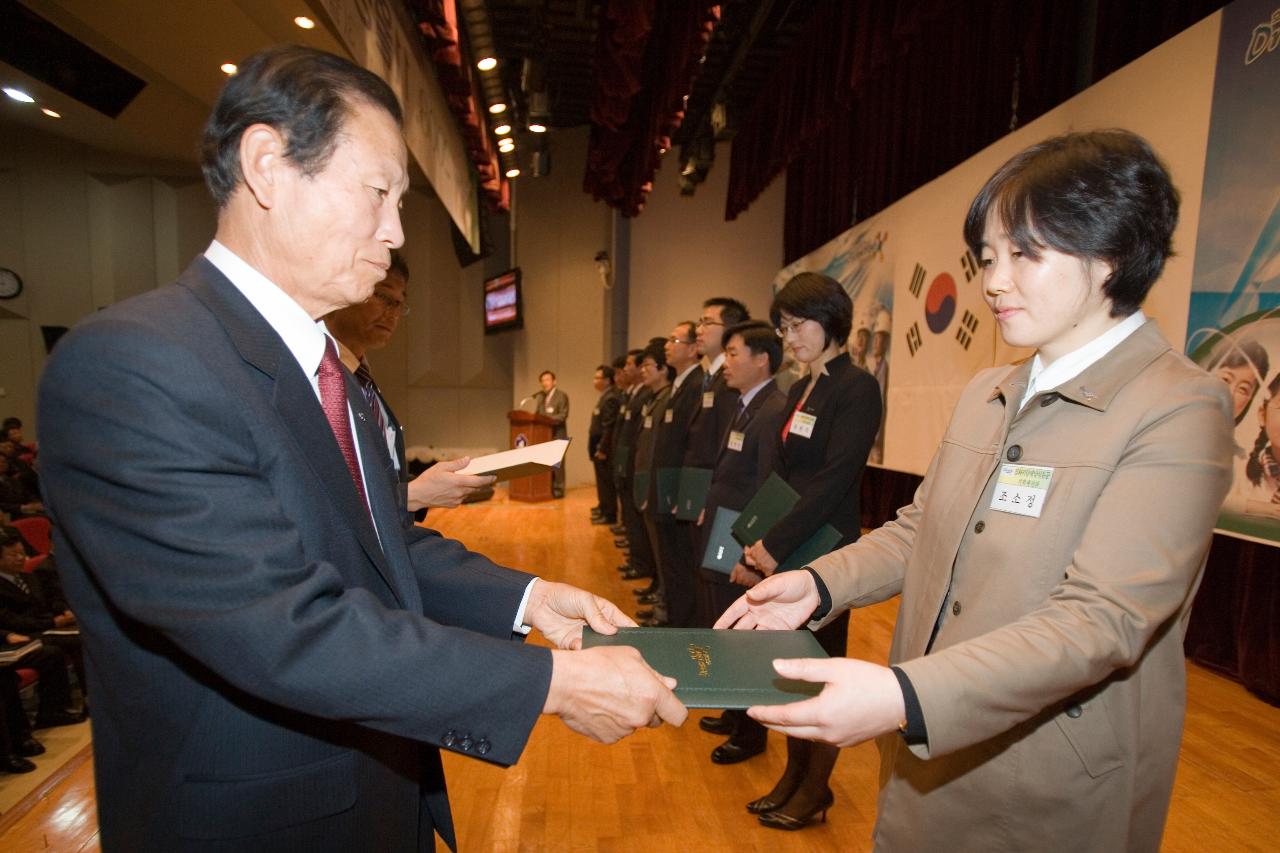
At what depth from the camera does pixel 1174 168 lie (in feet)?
11.5

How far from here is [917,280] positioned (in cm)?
604

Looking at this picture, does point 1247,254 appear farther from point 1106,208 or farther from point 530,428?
point 530,428

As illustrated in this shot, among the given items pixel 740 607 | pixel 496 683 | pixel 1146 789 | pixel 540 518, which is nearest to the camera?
pixel 496 683

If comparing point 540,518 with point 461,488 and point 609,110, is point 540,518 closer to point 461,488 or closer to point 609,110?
point 609,110

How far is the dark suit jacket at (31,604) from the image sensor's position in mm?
2879

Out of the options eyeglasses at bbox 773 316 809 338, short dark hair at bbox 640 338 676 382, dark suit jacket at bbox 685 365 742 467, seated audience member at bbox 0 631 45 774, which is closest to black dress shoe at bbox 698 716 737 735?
dark suit jacket at bbox 685 365 742 467

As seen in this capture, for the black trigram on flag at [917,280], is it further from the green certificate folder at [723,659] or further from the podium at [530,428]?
the green certificate folder at [723,659]

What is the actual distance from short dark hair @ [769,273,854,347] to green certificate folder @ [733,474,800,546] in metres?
0.64

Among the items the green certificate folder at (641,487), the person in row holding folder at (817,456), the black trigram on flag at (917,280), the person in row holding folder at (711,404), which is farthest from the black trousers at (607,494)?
the person in row holding folder at (817,456)

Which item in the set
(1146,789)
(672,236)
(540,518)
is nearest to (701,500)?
(1146,789)

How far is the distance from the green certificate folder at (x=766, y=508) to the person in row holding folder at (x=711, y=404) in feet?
3.45

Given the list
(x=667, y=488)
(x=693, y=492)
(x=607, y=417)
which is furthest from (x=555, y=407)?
(x=693, y=492)

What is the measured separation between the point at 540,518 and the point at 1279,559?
22.2ft

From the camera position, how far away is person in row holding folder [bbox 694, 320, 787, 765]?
2859 mm
